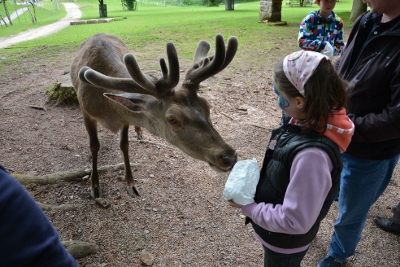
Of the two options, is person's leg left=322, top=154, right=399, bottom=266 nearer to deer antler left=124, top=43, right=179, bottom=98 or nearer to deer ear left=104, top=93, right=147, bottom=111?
deer antler left=124, top=43, right=179, bottom=98

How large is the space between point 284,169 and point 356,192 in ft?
4.15

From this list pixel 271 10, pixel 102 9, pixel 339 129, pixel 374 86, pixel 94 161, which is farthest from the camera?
pixel 102 9

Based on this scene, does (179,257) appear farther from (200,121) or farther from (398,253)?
(398,253)

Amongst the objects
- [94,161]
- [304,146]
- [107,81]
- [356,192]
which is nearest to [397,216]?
[356,192]

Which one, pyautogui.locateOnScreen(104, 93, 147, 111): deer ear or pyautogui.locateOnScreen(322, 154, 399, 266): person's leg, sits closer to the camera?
pyautogui.locateOnScreen(322, 154, 399, 266): person's leg

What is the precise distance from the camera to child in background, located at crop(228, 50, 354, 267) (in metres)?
1.66

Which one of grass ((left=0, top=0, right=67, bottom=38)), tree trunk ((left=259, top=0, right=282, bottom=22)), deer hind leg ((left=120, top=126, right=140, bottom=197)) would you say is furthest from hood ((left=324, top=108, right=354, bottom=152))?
grass ((left=0, top=0, right=67, bottom=38))

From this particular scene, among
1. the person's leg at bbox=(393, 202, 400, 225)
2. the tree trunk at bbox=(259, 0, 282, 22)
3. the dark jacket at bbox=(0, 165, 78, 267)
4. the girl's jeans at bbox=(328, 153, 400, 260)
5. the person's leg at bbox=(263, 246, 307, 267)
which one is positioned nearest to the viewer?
the dark jacket at bbox=(0, 165, 78, 267)

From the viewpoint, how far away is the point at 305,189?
1.66 metres

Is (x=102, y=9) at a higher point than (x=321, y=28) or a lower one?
lower

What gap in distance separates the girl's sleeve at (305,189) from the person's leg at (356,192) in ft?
3.52

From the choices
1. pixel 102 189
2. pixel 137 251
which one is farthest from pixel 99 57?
pixel 137 251

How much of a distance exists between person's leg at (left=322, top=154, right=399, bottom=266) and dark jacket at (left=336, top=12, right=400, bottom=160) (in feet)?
0.42

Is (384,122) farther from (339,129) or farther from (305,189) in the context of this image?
(305,189)
